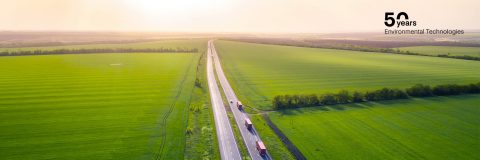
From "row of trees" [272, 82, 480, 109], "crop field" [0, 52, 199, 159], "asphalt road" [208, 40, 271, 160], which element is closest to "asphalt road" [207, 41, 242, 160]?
"asphalt road" [208, 40, 271, 160]

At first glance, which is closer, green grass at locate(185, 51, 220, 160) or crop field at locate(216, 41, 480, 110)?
green grass at locate(185, 51, 220, 160)

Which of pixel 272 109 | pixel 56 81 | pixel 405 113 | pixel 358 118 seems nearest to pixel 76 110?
pixel 56 81

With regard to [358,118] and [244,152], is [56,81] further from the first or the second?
[358,118]

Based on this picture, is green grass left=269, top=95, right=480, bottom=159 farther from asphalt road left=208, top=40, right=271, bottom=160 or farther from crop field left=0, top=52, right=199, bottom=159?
crop field left=0, top=52, right=199, bottom=159

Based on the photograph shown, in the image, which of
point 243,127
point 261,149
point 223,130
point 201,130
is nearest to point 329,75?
point 243,127

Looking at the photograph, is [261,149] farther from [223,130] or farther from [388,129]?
[388,129]

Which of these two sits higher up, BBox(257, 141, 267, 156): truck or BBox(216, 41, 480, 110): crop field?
BBox(216, 41, 480, 110): crop field
